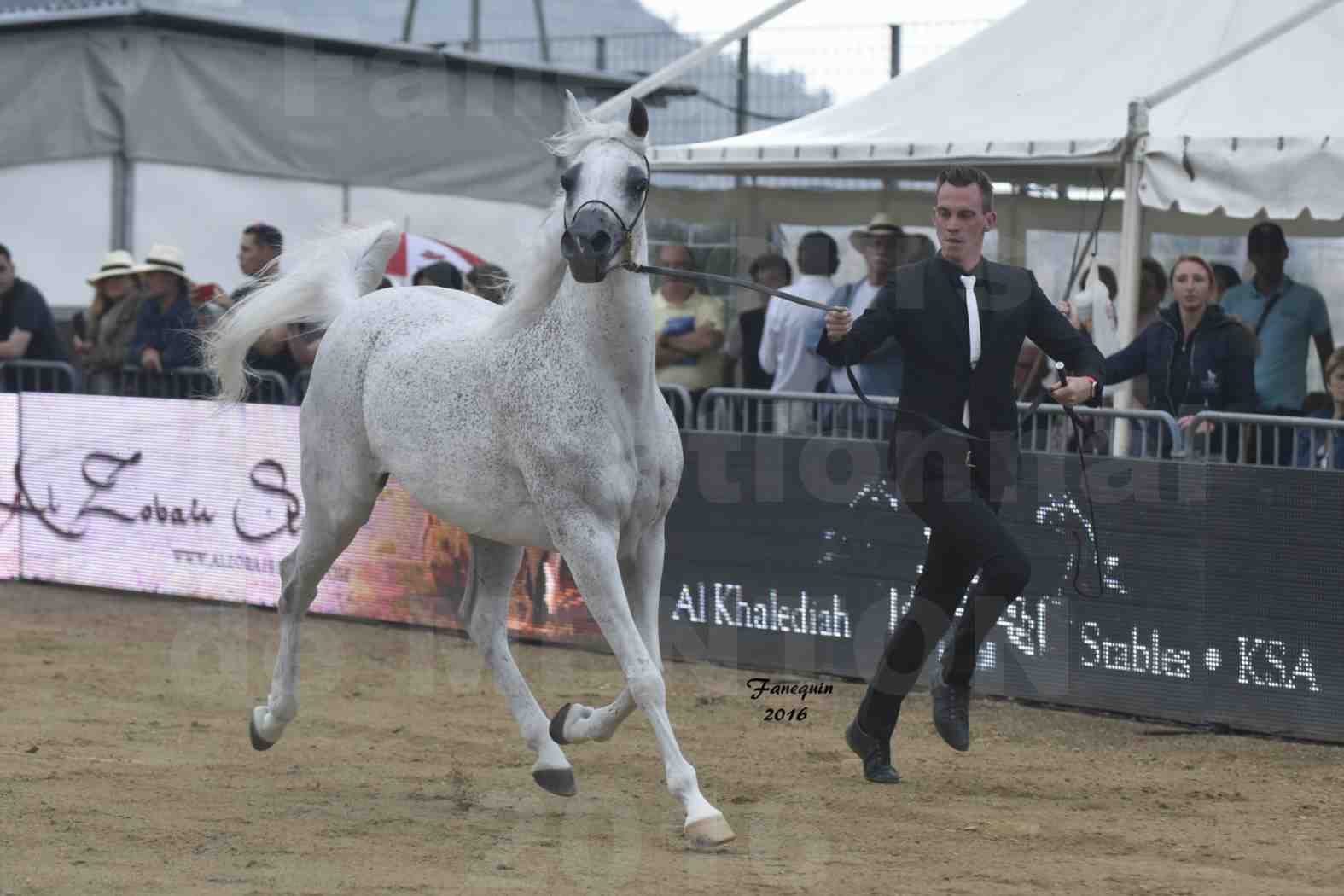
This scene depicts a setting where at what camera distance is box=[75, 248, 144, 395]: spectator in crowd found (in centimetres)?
1188

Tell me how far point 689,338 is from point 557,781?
5.37 m

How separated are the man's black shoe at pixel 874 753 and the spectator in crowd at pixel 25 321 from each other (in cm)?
767

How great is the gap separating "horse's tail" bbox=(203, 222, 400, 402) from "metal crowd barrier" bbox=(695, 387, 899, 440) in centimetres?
233

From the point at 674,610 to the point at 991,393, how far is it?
11.6ft

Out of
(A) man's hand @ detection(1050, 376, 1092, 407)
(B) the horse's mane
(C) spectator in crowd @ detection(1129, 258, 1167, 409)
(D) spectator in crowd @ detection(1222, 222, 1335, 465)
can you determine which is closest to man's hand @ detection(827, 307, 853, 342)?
(A) man's hand @ detection(1050, 376, 1092, 407)

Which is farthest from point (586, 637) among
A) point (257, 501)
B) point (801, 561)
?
point (257, 501)

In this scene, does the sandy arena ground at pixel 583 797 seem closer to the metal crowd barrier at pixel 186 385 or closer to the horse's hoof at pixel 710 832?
the horse's hoof at pixel 710 832

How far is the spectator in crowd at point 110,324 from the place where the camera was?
11.9m

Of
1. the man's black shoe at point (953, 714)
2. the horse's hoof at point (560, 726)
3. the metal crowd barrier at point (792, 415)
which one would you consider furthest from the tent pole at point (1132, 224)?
the horse's hoof at point (560, 726)

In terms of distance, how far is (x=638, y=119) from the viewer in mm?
5645

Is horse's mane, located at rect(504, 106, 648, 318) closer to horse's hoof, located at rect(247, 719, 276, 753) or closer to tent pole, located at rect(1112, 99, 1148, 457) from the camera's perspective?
horse's hoof, located at rect(247, 719, 276, 753)

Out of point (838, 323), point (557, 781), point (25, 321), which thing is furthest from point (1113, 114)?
point (25, 321)

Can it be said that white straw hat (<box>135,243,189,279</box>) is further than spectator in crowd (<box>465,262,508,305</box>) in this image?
Yes

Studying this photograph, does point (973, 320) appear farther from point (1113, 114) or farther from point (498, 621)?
point (1113, 114)
